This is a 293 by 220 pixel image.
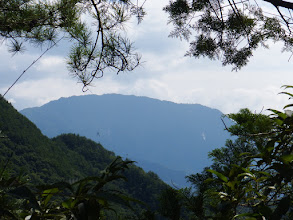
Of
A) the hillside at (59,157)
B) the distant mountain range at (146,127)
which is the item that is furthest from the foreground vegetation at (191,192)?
the distant mountain range at (146,127)

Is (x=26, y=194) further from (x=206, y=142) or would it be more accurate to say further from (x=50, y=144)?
(x=206, y=142)

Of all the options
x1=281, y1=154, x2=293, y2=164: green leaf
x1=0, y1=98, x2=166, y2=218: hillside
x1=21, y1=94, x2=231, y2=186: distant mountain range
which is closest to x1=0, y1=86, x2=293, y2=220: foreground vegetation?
x1=281, y1=154, x2=293, y2=164: green leaf

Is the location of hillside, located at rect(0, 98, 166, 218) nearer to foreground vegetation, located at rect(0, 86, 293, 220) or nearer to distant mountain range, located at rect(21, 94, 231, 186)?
foreground vegetation, located at rect(0, 86, 293, 220)

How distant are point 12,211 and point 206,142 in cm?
15239

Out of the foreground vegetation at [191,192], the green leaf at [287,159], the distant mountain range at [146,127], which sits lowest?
the foreground vegetation at [191,192]

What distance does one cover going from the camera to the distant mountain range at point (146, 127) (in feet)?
486

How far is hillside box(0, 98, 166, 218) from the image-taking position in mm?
25438

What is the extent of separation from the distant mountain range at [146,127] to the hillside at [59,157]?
98.0 meters

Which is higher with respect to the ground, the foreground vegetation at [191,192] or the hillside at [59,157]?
the hillside at [59,157]

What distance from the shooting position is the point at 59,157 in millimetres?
30969

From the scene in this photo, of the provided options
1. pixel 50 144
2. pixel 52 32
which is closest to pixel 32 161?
pixel 50 144

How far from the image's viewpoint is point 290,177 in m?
0.62

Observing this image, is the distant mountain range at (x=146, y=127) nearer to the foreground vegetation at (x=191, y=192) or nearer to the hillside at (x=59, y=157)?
the hillside at (x=59, y=157)

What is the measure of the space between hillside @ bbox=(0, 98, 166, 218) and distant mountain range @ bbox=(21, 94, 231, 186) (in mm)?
97998
